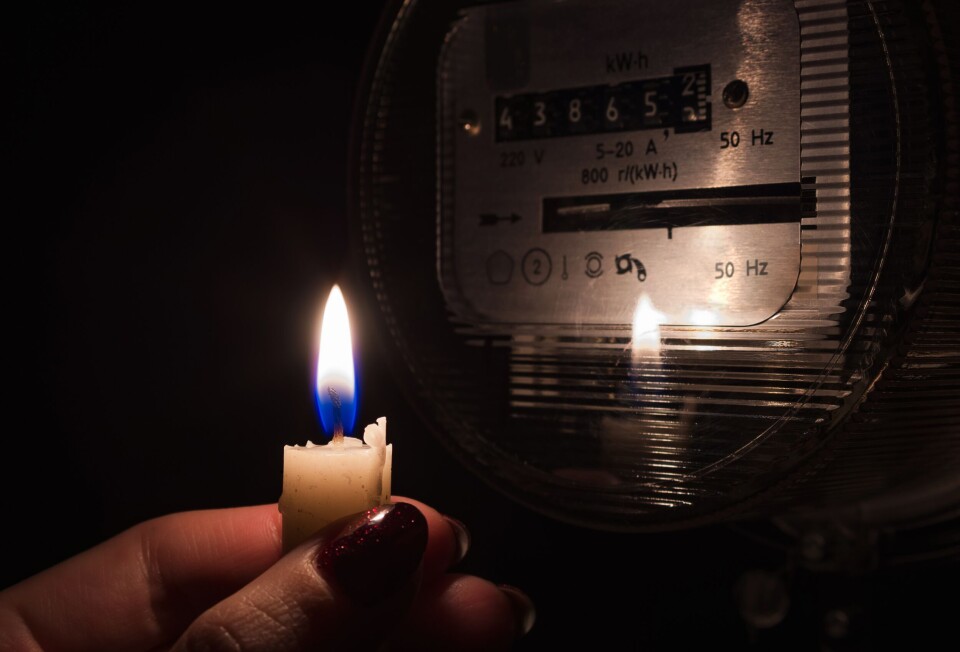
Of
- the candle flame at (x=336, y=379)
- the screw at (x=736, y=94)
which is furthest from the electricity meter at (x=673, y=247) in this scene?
the candle flame at (x=336, y=379)

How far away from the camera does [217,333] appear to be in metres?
0.75

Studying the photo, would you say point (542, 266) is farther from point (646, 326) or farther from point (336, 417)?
point (336, 417)

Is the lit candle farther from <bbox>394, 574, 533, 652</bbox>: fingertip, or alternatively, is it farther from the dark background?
the dark background

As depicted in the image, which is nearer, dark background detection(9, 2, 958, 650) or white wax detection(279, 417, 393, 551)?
white wax detection(279, 417, 393, 551)

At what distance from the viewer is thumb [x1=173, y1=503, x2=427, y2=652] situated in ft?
1.26

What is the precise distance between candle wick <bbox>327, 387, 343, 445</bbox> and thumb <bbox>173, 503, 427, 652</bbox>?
0.04 meters

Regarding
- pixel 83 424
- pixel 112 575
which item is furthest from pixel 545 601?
pixel 83 424

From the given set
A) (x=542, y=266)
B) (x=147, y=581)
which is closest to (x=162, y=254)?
(x=147, y=581)

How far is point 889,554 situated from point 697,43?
1.13 ft

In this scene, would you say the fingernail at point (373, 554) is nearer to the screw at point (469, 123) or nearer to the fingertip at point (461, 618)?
the fingertip at point (461, 618)

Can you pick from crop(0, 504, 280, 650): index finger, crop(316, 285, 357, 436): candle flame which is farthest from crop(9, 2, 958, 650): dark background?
crop(316, 285, 357, 436): candle flame

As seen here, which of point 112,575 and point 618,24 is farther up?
point 618,24

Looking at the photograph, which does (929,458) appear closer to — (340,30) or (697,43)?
(697,43)

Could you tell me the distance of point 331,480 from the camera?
0.36m
